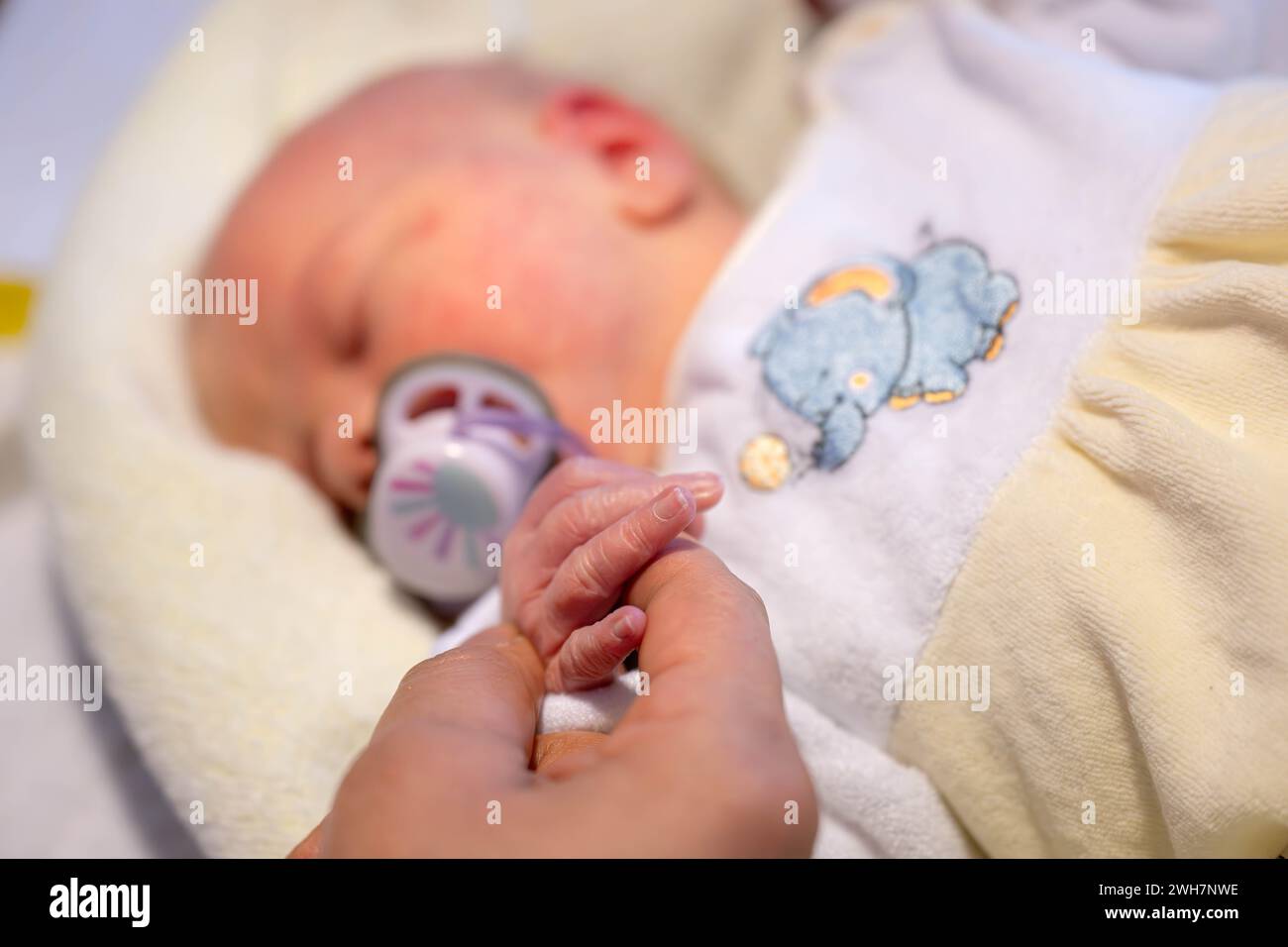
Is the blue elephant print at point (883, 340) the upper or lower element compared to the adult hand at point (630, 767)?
upper

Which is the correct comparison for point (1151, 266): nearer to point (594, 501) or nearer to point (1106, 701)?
point (1106, 701)

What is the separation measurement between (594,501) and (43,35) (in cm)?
168

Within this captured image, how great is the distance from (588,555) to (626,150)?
72cm

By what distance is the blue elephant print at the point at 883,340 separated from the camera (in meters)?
0.82

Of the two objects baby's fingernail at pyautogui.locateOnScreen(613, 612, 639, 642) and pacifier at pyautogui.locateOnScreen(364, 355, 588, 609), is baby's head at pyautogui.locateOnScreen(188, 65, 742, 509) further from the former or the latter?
baby's fingernail at pyautogui.locateOnScreen(613, 612, 639, 642)

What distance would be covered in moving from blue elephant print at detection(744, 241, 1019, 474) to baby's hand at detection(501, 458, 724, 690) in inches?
5.8

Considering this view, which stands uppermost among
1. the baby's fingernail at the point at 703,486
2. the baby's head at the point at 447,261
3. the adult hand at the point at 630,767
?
the baby's head at the point at 447,261

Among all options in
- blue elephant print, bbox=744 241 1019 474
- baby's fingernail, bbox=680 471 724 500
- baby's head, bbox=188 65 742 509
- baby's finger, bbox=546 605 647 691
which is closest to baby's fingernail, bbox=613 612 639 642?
baby's finger, bbox=546 605 647 691

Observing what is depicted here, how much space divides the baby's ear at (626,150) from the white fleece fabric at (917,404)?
0.14 m

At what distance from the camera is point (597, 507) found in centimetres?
67

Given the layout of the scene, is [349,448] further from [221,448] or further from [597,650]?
[597,650]

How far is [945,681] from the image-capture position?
30.2 inches

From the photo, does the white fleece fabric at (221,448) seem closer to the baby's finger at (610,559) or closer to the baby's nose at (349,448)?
the baby's nose at (349,448)

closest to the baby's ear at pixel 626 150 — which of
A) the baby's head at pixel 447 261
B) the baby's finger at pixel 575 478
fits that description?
the baby's head at pixel 447 261
